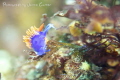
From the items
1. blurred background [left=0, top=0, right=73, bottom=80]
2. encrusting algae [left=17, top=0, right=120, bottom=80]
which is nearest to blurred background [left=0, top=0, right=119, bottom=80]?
blurred background [left=0, top=0, right=73, bottom=80]

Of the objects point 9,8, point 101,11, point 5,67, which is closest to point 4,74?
point 5,67

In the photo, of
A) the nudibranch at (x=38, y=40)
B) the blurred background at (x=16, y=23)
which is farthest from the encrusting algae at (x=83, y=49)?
the blurred background at (x=16, y=23)

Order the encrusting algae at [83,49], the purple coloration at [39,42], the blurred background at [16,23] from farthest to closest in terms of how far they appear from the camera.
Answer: the blurred background at [16,23] < the purple coloration at [39,42] < the encrusting algae at [83,49]

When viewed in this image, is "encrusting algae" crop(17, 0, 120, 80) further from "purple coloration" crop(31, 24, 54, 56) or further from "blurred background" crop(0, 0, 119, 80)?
"blurred background" crop(0, 0, 119, 80)

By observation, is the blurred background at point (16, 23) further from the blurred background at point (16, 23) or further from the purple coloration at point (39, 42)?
the purple coloration at point (39, 42)

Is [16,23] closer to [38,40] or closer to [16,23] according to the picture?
[16,23]

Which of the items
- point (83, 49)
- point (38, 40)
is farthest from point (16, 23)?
point (83, 49)

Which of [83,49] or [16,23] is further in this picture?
[16,23]

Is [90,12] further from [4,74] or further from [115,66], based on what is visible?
[4,74]
